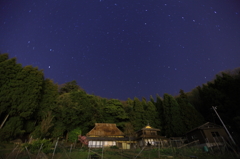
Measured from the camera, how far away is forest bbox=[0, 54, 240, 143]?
2134 centimetres

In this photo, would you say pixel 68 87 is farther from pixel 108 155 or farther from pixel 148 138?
pixel 108 155

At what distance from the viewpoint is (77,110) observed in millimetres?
Result: 28281

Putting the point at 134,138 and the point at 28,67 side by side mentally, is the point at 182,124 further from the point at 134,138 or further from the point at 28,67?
the point at 28,67

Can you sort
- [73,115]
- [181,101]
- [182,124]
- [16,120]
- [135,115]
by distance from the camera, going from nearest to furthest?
[16,120] < [73,115] < [182,124] < [181,101] < [135,115]

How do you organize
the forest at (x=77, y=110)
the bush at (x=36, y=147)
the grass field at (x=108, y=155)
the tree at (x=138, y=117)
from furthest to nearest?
the tree at (x=138, y=117), the forest at (x=77, y=110), the bush at (x=36, y=147), the grass field at (x=108, y=155)

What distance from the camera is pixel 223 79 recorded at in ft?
96.1

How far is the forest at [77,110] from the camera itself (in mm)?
21344

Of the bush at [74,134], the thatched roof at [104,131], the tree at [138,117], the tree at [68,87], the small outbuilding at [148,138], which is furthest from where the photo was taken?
the tree at [68,87]

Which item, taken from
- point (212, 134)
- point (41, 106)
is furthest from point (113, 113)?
point (212, 134)

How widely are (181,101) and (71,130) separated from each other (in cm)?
2862

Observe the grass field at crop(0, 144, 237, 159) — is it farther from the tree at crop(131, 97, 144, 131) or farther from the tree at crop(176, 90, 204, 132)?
the tree at crop(131, 97, 144, 131)

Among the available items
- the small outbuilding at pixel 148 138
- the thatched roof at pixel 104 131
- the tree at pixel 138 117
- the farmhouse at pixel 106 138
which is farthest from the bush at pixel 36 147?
the tree at pixel 138 117

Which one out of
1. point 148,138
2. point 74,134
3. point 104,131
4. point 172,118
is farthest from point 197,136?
point 74,134

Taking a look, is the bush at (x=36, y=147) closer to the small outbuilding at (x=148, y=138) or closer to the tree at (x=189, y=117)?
the small outbuilding at (x=148, y=138)
